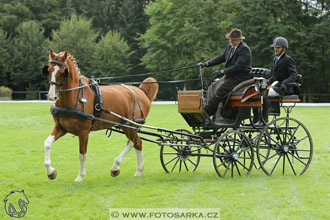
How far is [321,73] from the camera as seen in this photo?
4359 cm

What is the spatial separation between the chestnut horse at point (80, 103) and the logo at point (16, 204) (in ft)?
2.17

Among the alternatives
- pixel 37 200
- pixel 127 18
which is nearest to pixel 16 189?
pixel 37 200

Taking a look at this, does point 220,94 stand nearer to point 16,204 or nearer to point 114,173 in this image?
point 114,173

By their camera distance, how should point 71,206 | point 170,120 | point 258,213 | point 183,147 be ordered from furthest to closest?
1. point 170,120
2. point 183,147
3. point 71,206
4. point 258,213

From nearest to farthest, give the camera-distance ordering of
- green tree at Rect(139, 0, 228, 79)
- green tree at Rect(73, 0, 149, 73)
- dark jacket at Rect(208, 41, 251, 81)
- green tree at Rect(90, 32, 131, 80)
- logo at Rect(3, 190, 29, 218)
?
logo at Rect(3, 190, 29, 218), dark jacket at Rect(208, 41, 251, 81), green tree at Rect(139, 0, 228, 79), green tree at Rect(90, 32, 131, 80), green tree at Rect(73, 0, 149, 73)

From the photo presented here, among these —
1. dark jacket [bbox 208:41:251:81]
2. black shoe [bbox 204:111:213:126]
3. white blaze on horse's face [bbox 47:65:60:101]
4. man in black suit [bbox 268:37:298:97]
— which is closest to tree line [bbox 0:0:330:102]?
man in black suit [bbox 268:37:298:97]

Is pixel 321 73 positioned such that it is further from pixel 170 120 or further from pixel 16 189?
pixel 16 189

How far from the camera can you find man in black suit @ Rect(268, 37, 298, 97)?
30.0ft

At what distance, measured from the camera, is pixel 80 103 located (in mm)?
8055

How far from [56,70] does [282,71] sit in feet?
14.7

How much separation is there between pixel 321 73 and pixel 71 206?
40.4 meters

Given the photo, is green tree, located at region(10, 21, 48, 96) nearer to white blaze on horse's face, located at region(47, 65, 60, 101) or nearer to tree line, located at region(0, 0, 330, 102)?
tree line, located at region(0, 0, 330, 102)

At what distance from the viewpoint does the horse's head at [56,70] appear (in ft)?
24.9

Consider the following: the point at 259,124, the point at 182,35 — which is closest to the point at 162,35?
the point at 182,35
